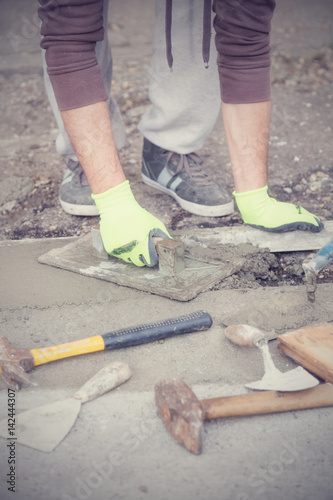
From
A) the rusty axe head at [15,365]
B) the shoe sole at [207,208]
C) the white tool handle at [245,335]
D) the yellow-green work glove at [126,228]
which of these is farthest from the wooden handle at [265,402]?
the shoe sole at [207,208]

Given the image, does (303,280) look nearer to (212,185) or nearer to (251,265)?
(251,265)

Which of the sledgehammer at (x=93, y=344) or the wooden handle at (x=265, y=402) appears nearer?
the wooden handle at (x=265, y=402)

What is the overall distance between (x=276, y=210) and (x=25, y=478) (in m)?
1.48

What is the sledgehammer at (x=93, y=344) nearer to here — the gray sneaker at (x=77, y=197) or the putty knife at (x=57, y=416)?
the putty knife at (x=57, y=416)

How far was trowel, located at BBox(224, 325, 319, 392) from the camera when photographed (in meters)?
1.33

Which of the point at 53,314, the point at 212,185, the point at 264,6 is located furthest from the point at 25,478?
the point at 264,6

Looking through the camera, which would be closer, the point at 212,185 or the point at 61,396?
the point at 61,396

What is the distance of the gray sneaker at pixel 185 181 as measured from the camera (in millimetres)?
2455

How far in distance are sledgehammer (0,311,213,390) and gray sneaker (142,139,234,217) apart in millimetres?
913

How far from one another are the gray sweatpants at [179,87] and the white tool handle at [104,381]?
143 centimetres

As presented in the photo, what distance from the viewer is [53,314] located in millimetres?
1777

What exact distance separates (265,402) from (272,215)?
1.07m

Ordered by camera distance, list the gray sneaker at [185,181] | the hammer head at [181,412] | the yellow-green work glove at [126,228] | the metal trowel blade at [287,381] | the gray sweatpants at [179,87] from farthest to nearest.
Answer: the gray sneaker at [185,181] → the gray sweatpants at [179,87] → the yellow-green work glove at [126,228] → the metal trowel blade at [287,381] → the hammer head at [181,412]

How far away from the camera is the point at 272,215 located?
2.21 meters
